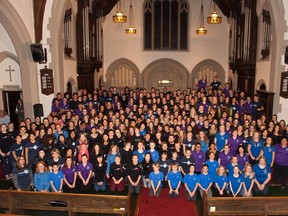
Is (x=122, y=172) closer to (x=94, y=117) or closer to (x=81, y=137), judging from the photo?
(x=81, y=137)

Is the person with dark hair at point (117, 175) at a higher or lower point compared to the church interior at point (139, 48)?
lower

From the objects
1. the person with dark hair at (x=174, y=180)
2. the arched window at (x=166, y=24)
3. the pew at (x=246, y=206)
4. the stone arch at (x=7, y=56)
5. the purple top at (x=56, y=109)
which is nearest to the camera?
the pew at (x=246, y=206)

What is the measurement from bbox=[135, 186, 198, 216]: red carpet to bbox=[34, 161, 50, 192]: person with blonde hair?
2.33 meters

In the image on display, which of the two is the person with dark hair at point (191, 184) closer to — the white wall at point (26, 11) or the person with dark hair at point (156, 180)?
the person with dark hair at point (156, 180)

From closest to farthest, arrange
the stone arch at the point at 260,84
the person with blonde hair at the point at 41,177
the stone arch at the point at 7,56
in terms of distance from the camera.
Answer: the person with blonde hair at the point at 41,177 < the stone arch at the point at 7,56 < the stone arch at the point at 260,84

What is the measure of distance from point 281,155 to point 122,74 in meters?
15.0

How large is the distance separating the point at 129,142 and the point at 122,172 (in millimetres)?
894

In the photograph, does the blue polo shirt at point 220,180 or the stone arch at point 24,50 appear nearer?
A: the blue polo shirt at point 220,180

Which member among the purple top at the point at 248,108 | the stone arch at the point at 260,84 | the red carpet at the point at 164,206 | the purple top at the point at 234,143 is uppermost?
the stone arch at the point at 260,84

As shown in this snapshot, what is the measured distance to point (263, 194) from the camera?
25.9 feet

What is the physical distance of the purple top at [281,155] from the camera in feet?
26.9

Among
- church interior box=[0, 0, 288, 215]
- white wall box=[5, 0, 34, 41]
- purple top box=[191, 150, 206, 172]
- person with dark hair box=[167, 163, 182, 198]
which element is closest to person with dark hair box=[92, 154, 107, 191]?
church interior box=[0, 0, 288, 215]

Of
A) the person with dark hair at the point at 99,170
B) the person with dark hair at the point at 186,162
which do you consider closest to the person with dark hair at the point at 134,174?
the person with dark hair at the point at 99,170

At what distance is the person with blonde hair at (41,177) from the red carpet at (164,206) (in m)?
2.33
